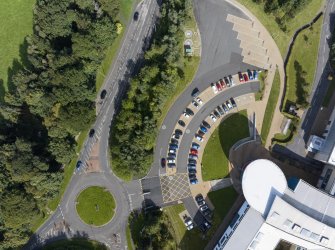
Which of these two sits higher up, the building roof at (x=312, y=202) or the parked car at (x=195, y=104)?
the parked car at (x=195, y=104)

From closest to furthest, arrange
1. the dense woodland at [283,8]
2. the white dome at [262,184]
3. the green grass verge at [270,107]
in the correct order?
the white dome at [262,184] < the dense woodland at [283,8] < the green grass verge at [270,107]

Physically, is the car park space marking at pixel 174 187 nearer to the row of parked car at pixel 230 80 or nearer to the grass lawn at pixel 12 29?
the row of parked car at pixel 230 80

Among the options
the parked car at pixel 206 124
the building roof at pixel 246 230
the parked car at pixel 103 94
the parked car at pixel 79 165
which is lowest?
the building roof at pixel 246 230

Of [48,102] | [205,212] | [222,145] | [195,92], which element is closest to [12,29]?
[48,102]

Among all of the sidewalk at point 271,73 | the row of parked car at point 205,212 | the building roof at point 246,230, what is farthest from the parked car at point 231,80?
the building roof at point 246,230

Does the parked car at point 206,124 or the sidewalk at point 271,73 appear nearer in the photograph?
the sidewalk at point 271,73

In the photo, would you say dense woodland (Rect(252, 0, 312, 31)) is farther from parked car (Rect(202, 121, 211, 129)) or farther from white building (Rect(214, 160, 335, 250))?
white building (Rect(214, 160, 335, 250))

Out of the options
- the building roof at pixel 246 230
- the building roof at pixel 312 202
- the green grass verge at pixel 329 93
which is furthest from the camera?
the green grass verge at pixel 329 93
